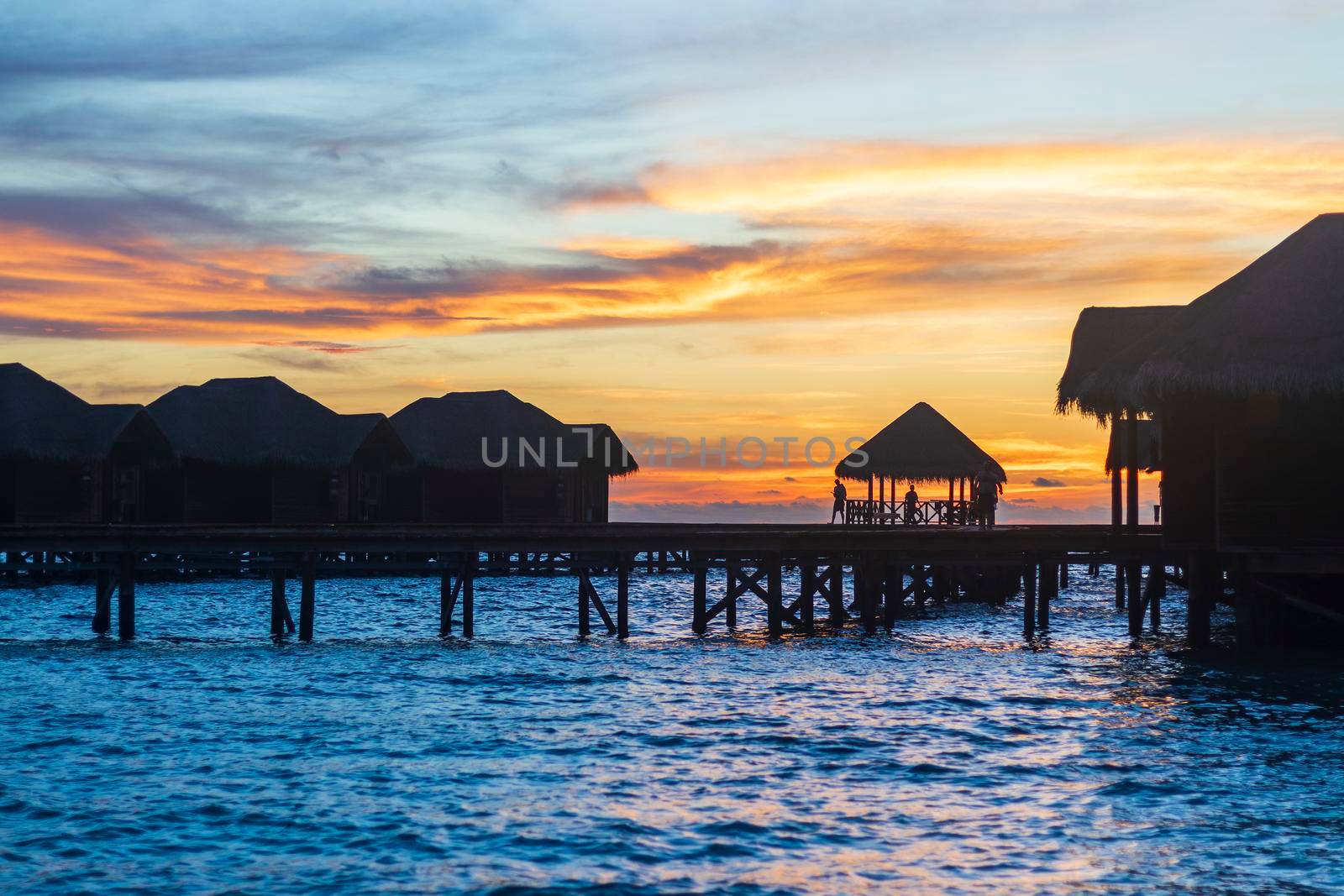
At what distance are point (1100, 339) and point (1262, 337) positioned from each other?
234 inches

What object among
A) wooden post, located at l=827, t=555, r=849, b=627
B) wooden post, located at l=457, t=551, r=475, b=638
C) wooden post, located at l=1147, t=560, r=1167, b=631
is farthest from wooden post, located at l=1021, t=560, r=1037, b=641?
wooden post, located at l=457, t=551, r=475, b=638

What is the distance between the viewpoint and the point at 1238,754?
49.7 feet

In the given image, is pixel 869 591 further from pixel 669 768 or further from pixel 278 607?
pixel 669 768

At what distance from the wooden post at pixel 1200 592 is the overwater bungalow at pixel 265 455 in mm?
29483

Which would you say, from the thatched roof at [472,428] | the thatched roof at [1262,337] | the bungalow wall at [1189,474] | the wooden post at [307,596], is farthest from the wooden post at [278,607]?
the thatched roof at [472,428]

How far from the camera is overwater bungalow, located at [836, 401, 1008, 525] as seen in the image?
118ft

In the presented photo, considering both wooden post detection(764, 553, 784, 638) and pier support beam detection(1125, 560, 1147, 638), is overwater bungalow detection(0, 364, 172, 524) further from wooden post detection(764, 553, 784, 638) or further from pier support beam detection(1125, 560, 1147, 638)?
pier support beam detection(1125, 560, 1147, 638)

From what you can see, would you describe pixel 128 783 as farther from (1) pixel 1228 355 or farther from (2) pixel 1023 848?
(1) pixel 1228 355

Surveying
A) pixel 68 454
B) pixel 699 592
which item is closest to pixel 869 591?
pixel 699 592

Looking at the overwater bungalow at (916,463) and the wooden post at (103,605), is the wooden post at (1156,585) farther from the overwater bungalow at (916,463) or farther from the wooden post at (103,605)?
the wooden post at (103,605)

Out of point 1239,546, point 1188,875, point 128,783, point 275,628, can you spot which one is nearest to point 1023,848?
point 1188,875

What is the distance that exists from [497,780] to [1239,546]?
556 inches

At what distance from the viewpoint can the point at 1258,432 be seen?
890 inches

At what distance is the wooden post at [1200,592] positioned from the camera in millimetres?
23344
